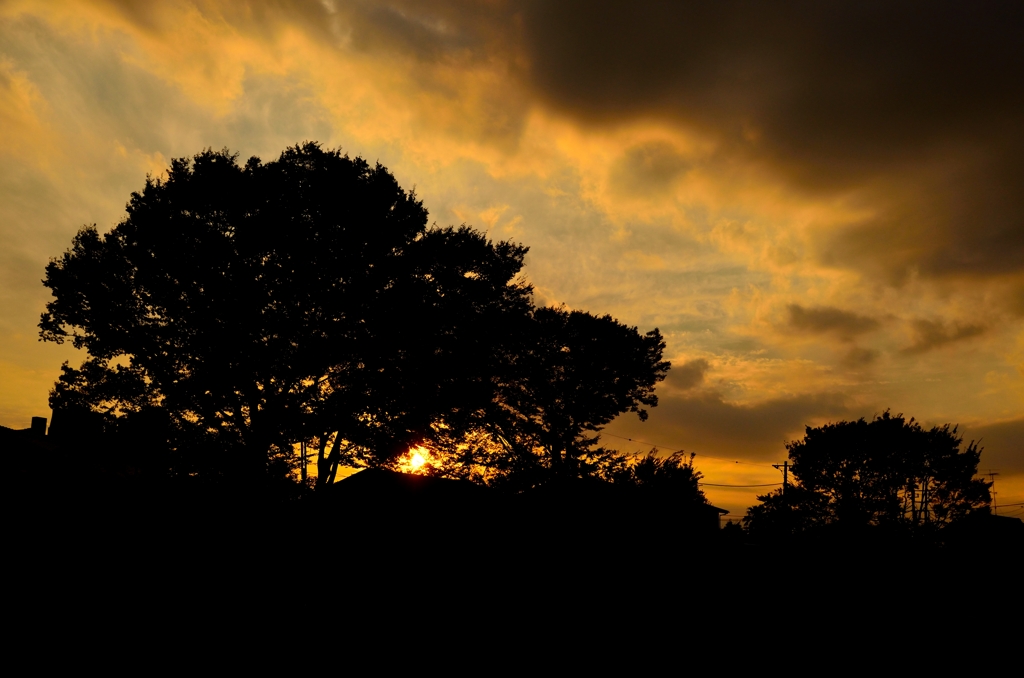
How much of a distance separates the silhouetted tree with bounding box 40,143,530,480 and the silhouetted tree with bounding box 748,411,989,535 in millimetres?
43528

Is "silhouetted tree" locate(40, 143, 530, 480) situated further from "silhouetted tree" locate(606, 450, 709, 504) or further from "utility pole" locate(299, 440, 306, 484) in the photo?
"silhouetted tree" locate(606, 450, 709, 504)

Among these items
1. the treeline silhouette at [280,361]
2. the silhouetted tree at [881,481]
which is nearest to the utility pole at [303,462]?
the treeline silhouette at [280,361]

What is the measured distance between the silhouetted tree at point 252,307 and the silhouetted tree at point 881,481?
4353 cm

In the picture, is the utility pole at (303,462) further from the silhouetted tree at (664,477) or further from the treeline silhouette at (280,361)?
the silhouetted tree at (664,477)

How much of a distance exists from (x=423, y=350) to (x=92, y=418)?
491 inches

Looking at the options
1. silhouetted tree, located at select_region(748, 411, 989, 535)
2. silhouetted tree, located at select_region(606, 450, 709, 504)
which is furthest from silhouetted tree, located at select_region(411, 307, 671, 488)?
silhouetted tree, located at select_region(748, 411, 989, 535)

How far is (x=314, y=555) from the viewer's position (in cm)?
2205

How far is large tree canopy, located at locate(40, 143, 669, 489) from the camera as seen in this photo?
21.4 meters

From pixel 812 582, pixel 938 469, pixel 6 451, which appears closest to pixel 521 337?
pixel 812 582

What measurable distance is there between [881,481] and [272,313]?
175 feet

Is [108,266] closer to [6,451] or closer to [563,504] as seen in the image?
[6,451]

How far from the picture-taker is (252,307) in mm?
21328

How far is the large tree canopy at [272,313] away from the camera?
70.3 ft

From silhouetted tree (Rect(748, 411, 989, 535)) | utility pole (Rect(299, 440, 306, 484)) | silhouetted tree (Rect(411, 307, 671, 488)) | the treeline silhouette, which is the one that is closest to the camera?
the treeline silhouette
